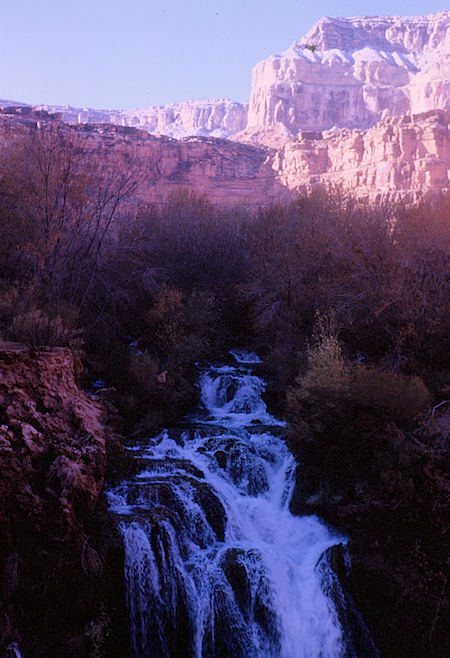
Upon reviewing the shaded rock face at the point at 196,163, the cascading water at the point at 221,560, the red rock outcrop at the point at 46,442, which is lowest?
the cascading water at the point at 221,560

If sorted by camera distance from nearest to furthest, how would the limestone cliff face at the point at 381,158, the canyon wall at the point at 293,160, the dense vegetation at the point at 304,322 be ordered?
the dense vegetation at the point at 304,322
the canyon wall at the point at 293,160
the limestone cliff face at the point at 381,158

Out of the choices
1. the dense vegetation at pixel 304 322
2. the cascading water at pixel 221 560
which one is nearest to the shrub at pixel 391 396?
the dense vegetation at pixel 304 322

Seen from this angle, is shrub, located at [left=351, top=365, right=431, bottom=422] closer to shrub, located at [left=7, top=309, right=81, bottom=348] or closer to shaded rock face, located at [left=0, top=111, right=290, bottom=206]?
shrub, located at [left=7, top=309, right=81, bottom=348]

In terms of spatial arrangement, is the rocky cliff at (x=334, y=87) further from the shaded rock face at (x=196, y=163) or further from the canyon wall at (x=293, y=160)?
the shaded rock face at (x=196, y=163)

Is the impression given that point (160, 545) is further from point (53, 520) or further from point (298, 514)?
point (298, 514)

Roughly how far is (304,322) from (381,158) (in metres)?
45.6

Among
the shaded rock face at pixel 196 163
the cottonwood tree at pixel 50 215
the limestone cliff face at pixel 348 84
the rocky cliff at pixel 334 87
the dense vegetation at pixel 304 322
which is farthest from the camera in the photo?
the rocky cliff at pixel 334 87

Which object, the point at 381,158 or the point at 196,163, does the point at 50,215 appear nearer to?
the point at 196,163

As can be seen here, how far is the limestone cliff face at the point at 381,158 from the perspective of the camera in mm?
53281

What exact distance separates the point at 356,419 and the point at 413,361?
334 centimetres

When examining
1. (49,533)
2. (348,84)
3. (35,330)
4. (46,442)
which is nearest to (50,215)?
(35,330)

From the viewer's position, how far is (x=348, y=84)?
99938mm

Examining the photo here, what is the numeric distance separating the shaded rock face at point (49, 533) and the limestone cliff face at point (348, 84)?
78.0m

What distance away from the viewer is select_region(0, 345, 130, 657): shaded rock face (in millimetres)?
6582
